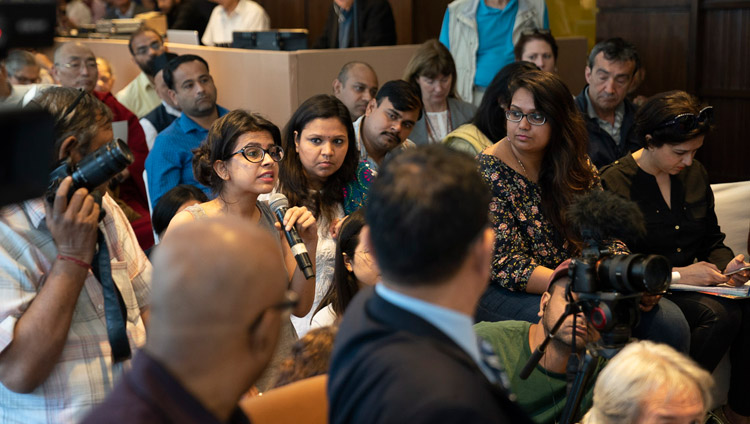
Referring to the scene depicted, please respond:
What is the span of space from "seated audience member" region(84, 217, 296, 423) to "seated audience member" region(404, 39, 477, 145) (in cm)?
298

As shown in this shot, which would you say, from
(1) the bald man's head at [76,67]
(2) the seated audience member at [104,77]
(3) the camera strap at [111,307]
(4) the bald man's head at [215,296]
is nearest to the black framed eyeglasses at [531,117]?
(3) the camera strap at [111,307]

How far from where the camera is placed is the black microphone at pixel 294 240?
210 centimetres

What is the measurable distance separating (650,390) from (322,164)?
1513mm

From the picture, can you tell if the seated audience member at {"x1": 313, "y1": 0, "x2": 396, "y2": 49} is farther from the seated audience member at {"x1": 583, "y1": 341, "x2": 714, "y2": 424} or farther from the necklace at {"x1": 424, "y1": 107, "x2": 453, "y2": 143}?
the seated audience member at {"x1": 583, "y1": 341, "x2": 714, "y2": 424}

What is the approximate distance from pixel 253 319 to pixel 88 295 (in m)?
0.90

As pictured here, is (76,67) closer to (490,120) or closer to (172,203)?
(172,203)

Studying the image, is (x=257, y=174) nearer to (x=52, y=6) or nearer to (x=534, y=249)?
(x=534, y=249)

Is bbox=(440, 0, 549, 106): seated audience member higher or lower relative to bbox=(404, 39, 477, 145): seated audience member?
higher

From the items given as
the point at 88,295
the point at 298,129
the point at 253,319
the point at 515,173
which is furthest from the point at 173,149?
the point at 253,319

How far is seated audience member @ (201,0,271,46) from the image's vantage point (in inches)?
233

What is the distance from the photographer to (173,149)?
367cm

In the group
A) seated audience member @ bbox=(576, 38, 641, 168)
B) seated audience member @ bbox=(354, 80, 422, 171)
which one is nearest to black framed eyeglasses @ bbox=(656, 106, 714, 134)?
seated audience member @ bbox=(576, 38, 641, 168)

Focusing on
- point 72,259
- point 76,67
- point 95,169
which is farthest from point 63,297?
point 76,67

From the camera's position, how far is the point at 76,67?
15.5 ft
